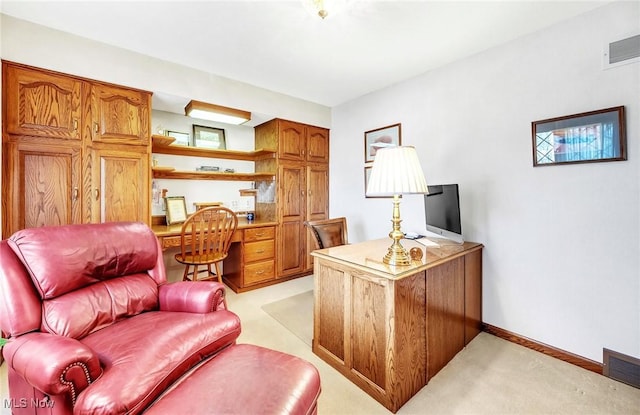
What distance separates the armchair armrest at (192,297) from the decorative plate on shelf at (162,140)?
1.67 meters

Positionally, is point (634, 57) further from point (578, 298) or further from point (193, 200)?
point (193, 200)

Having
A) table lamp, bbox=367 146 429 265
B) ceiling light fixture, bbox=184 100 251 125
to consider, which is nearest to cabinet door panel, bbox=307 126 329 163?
ceiling light fixture, bbox=184 100 251 125

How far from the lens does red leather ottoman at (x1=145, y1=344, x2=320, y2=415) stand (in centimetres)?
90

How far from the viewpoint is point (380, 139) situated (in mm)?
3287

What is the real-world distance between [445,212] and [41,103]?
133 inches

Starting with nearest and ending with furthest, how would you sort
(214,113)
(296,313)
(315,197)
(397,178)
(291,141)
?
(397,178), (296,313), (214,113), (291,141), (315,197)

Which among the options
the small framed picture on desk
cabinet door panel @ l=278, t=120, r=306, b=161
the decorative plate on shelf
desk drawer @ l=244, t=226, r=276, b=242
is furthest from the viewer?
cabinet door panel @ l=278, t=120, r=306, b=161

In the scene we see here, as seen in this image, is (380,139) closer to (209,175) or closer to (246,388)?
(209,175)

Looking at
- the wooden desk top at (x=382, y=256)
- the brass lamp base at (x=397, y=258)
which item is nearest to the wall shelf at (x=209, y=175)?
the wooden desk top at (x=382, y=256)

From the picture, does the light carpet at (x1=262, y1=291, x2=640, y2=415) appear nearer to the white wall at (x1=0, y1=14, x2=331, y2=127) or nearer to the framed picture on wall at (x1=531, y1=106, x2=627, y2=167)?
the framed picture on wall at (x1=531, y1=106, x2=627, y2=167)

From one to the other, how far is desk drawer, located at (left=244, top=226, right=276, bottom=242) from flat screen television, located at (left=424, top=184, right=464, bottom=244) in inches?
74.7

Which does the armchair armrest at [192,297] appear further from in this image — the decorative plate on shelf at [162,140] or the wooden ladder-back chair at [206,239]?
the decorative plate on shelf at [162,140]

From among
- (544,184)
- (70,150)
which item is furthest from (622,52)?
(70,150)

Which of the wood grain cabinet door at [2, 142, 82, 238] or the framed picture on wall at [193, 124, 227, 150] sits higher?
the framed picture on wall at [193, 124, 227, 150]
